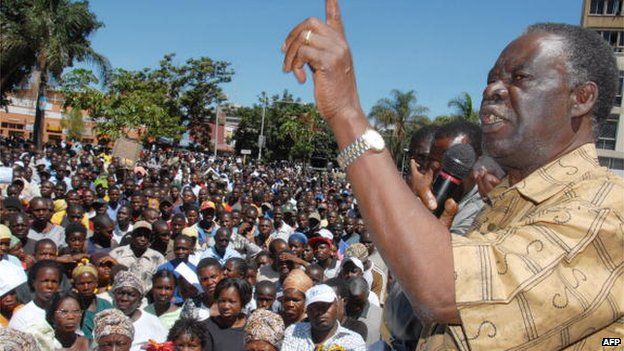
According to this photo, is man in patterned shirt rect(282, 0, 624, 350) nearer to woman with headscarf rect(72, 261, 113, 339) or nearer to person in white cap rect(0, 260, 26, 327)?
woman with headscarf rect(72, 261, 113, 339)

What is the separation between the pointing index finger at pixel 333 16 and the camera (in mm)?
1121

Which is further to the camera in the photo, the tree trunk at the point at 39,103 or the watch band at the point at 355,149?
the tree trunk at the point at 39,103

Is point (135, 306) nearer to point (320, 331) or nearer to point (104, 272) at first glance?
point (104, 272)

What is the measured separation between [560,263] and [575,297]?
0.20 feet

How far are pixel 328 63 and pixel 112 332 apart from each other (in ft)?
10.7

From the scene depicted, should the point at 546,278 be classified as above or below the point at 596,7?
below

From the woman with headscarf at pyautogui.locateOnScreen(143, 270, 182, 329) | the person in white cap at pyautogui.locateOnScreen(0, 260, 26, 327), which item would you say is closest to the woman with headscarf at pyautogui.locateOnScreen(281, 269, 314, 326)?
the woman with headscarf at pyautogui.locateOnScreen(143, 270, 182, 329)

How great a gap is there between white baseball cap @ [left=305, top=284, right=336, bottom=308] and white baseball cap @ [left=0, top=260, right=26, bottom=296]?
229 centimetres

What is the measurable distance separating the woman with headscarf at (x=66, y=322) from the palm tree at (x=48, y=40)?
24486 mm

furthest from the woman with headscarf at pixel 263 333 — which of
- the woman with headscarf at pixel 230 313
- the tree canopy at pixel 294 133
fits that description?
the tree canopy at pixel 294 133

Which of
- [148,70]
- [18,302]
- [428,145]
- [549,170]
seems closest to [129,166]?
[18,302]

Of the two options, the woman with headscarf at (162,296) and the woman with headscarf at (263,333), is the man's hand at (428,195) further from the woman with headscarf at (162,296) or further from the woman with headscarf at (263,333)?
the woman with headscarf at (162,296)

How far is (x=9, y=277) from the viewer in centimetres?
477

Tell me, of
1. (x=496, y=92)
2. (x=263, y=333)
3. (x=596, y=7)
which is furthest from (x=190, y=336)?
(x=596, y=7)
